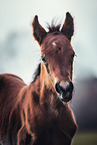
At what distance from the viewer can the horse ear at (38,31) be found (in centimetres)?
104

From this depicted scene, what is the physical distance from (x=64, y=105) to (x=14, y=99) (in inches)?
21.7

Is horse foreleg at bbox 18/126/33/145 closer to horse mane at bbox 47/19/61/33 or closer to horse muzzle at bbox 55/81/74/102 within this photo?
horse muzzle at bbox 55/81/74/102

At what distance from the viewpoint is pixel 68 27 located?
42.3 inches

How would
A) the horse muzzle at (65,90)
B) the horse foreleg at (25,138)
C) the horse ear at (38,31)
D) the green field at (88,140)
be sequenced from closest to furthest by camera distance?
the horse muzzle at (65,90), the horse foreleg at (25,138), the horse ear at (38,31), the green field at (88,140)

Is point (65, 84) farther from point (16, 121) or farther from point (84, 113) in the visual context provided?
point (84, 113)

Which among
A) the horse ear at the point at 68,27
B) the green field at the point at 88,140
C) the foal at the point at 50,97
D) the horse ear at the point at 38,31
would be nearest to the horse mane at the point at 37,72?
the foal at the point at 50,97

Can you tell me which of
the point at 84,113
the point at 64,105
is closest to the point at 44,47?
the point at 64,105

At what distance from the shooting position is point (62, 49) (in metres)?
0.88

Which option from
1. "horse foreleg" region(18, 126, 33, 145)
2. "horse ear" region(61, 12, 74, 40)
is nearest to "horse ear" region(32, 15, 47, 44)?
"horse ear" region(61, 12, 74, 40)

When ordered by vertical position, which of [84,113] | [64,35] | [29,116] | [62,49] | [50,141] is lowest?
[84,113]

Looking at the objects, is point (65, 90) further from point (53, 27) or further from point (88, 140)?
point (88, 140)

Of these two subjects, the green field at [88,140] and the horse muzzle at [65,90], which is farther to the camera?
the green field at [88,140]

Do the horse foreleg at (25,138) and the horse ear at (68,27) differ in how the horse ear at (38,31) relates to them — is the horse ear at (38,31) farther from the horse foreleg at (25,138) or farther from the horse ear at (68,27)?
the horse foreleg at (25,138)

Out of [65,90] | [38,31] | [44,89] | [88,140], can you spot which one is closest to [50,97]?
[44,89]
